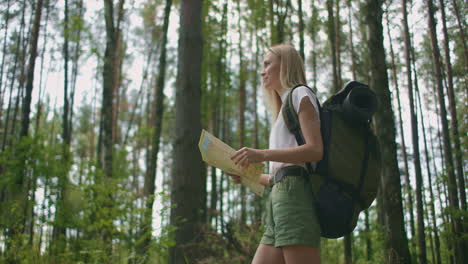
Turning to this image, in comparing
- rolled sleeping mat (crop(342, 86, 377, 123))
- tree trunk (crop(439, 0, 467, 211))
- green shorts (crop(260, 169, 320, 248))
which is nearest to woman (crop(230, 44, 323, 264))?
green shorts (crop(260, 169, 320, 248))

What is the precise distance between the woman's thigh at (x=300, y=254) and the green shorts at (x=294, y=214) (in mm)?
21

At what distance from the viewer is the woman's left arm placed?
159 cm

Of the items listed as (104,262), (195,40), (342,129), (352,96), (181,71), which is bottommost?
(104,262)

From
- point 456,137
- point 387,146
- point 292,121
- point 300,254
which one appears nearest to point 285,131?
point 292,121

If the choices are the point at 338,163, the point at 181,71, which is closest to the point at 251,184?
the point at 338,163

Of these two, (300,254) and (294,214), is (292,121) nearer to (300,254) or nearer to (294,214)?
(294,214)

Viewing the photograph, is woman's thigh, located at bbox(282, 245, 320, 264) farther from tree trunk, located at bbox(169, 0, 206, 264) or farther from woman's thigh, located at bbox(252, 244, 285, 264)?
tree trunk, located at bbox(169, 0, 206, 264)

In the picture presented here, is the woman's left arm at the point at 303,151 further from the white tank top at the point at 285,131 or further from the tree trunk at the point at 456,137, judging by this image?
the tree trunk at the point at 456,137

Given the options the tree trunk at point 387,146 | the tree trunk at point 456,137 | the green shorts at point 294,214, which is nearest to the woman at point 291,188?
the green shorts at point 294,214

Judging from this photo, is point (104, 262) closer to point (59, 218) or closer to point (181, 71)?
point (59, 218)

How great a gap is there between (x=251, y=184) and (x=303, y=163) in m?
0.39

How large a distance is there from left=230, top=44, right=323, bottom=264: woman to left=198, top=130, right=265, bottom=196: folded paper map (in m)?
0.16

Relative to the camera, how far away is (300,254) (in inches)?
61.7

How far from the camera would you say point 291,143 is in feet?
5.70
